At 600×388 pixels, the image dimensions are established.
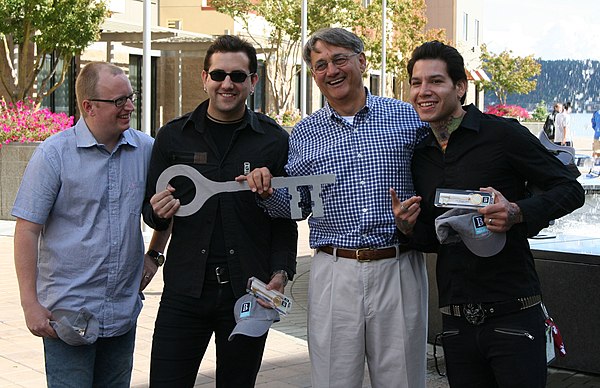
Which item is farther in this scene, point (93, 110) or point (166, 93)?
point (166, 93)

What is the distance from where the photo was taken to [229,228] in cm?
425

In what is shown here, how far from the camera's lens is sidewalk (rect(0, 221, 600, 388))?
654 cm

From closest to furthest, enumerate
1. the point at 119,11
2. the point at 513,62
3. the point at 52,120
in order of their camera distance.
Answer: the point at 52,120 < the point at 119,11 < the point at 513,62

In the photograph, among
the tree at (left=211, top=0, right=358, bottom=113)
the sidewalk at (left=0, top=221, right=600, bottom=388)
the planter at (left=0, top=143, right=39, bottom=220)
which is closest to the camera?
the sidewalk at (left=0, top=221, right=600, bottom=388)

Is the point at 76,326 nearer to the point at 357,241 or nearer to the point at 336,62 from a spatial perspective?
the point at 357,241

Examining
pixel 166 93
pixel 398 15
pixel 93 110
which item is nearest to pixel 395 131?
pixel 93 110

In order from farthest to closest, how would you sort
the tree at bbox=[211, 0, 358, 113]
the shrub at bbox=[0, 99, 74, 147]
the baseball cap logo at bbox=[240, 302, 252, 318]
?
the tree at bbox=[211, 0, 358, 113] < the shrub at bbox=[0, 99, 74, 147] < the baseball cap logo at bbox=[240, 302, 252, 318]

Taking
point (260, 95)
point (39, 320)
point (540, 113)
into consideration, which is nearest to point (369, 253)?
point (39, 320)

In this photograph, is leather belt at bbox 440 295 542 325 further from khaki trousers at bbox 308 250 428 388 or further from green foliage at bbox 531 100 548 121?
green foliage at bbox 531 100 548 121

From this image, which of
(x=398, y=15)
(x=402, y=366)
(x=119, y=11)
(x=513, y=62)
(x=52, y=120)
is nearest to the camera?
(x=402, y=366)

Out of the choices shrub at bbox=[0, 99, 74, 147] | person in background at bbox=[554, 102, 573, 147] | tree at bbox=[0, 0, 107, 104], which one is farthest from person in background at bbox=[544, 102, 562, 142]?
shrub at bbox=[0, 99, 74, 147]

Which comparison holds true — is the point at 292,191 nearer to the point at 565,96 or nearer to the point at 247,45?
the point at 247,45

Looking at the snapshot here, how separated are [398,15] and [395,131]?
41.2m

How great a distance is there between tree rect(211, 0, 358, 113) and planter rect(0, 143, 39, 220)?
60.0 feet
